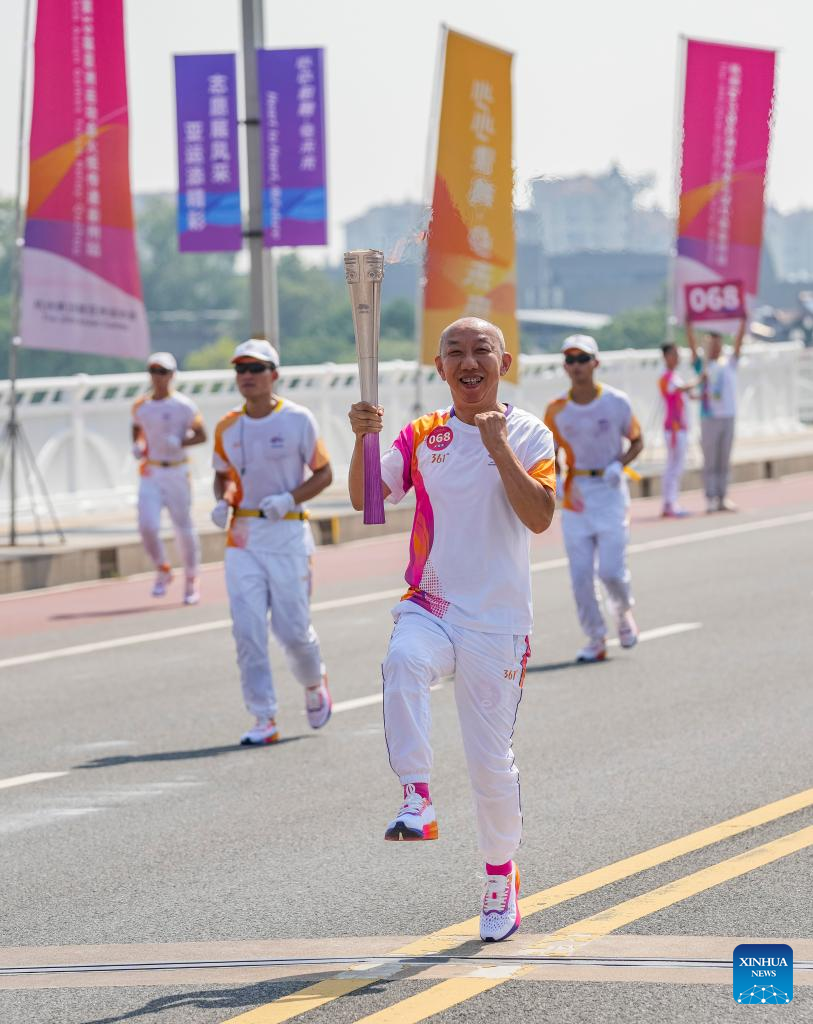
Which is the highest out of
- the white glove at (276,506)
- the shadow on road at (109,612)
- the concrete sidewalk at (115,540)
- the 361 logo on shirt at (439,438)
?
the 361 logo on shirt at (439,438)

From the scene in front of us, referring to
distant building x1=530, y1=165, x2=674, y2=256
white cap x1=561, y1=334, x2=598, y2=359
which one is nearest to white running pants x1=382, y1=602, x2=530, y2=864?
distant building x1=530, y1=165, x2=674, y2=256

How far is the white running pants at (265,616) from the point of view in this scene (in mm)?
9625

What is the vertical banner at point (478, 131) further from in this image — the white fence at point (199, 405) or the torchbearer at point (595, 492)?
the torchbearer at point (595, 492)

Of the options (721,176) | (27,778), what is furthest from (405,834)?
(721,176)

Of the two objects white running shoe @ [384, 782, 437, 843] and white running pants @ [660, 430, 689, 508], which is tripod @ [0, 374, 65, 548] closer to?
white running pants @ [660, 430, 689, 508]

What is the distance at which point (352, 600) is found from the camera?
15727 millimetres

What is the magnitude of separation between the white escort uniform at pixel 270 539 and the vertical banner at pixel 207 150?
405 inches

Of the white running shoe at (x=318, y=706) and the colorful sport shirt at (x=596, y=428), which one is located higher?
the colorful sport shirt at (x=596, y=428)

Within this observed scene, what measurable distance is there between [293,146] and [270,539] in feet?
36.7

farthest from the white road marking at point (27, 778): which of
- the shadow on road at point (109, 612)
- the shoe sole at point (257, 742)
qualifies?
the shadow on road at point (109, 612)

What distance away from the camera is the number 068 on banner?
2578cm

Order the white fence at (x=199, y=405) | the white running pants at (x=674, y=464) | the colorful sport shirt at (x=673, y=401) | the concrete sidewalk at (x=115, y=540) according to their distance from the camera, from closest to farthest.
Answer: the concrete sidewalk at (x=115, y=540)
the white fence at (x=199, y=405)
the white running pants at (x=674, y=464)
the colorful sport shirt at (x=673, y=401)

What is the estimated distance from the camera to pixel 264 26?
804 inches

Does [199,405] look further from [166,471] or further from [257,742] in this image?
[257,742]
